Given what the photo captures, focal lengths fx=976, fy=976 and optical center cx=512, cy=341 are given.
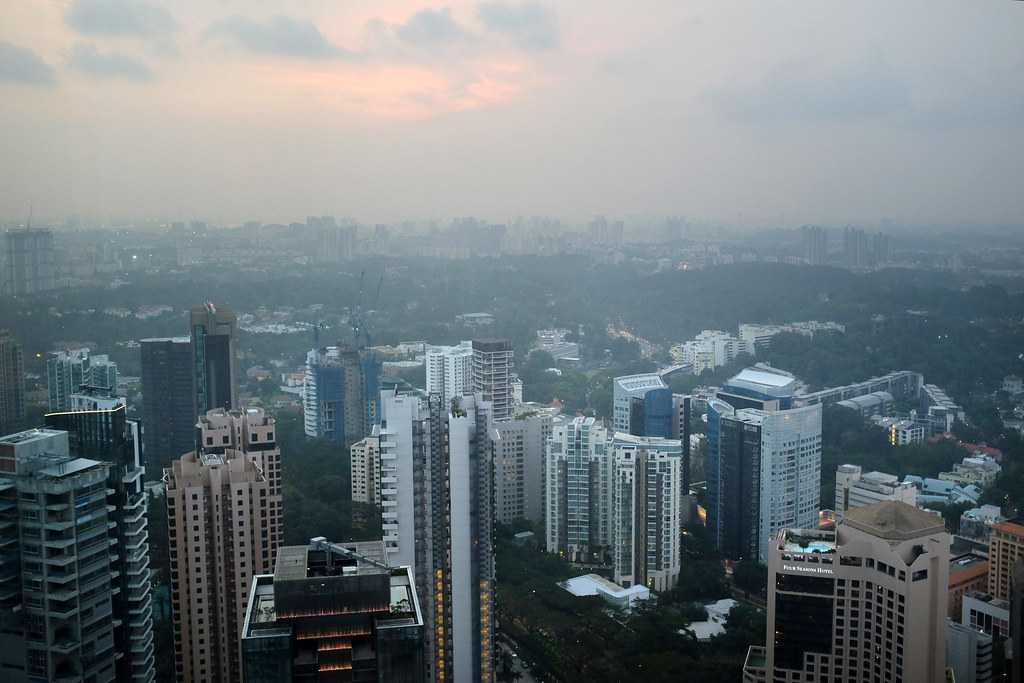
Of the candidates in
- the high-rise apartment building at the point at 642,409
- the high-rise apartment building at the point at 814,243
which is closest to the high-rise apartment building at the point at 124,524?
the high-rise apartment building at the point at 642,409

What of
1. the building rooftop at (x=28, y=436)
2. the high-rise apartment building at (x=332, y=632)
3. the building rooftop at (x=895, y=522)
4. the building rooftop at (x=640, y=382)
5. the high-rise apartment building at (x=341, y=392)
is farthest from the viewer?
the building rooftop at (x=640, y=382)

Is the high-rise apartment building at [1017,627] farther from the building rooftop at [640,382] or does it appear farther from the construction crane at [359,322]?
the construction crane at [359,322]

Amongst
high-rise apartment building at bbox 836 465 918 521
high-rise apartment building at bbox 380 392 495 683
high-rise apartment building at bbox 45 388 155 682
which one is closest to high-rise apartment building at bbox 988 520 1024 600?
high-rise apartment building at bbox 836 465 918 521

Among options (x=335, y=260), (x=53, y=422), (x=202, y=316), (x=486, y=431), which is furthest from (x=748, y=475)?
(x=53, y=422)

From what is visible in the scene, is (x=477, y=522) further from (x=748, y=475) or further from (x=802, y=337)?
(x=802, y=337)

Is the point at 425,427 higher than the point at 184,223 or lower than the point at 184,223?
lower

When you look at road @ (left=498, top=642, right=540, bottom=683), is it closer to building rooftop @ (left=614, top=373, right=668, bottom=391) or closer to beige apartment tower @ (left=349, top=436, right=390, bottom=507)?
beige apartment tower @ (left=349, top=436, right=390, bottom=507)

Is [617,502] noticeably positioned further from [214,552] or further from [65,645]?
[65,645]
